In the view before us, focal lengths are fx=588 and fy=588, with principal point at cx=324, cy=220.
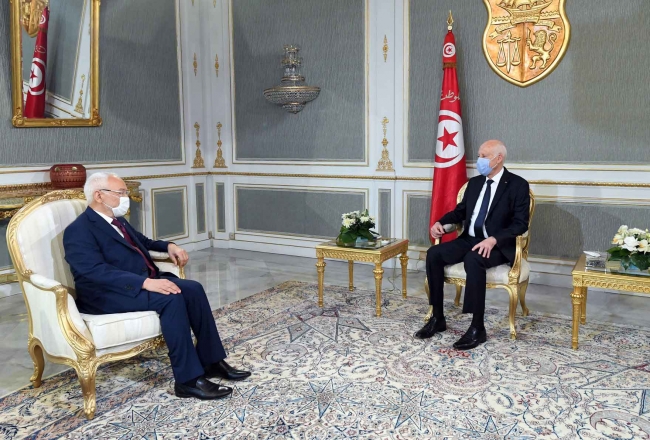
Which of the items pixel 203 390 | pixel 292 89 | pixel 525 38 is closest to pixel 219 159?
pixel 292 89

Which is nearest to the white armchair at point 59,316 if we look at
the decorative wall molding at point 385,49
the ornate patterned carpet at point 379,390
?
the ornate patterned carpet at point 379,390

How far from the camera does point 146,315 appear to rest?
2.76 metres

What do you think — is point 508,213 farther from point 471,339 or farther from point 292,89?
point 292,89

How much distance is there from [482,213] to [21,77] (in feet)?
12.2

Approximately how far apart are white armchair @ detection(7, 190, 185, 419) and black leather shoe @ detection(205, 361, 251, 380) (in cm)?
31

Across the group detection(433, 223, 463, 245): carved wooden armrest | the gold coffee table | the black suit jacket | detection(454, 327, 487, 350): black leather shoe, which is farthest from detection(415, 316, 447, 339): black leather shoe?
detection(433, 223, 463, 245): carved wooden armrest

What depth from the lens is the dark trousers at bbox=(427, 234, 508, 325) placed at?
3500 millimetres

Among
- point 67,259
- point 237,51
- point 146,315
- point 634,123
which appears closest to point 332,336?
point 146,315

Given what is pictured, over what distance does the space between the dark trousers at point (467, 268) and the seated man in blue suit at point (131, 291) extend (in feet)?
4.45

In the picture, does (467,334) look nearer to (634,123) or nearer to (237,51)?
(634,123)

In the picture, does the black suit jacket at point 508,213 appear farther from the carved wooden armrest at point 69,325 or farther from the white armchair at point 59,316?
the carved wooden armrest at point 69,325

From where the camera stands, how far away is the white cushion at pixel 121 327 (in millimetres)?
2646

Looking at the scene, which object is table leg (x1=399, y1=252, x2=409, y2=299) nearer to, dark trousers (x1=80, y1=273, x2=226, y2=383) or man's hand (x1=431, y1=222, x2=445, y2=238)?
man's hand (x1=431, y1=222, x2=445, y2=238)

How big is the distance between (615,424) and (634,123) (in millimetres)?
2725
